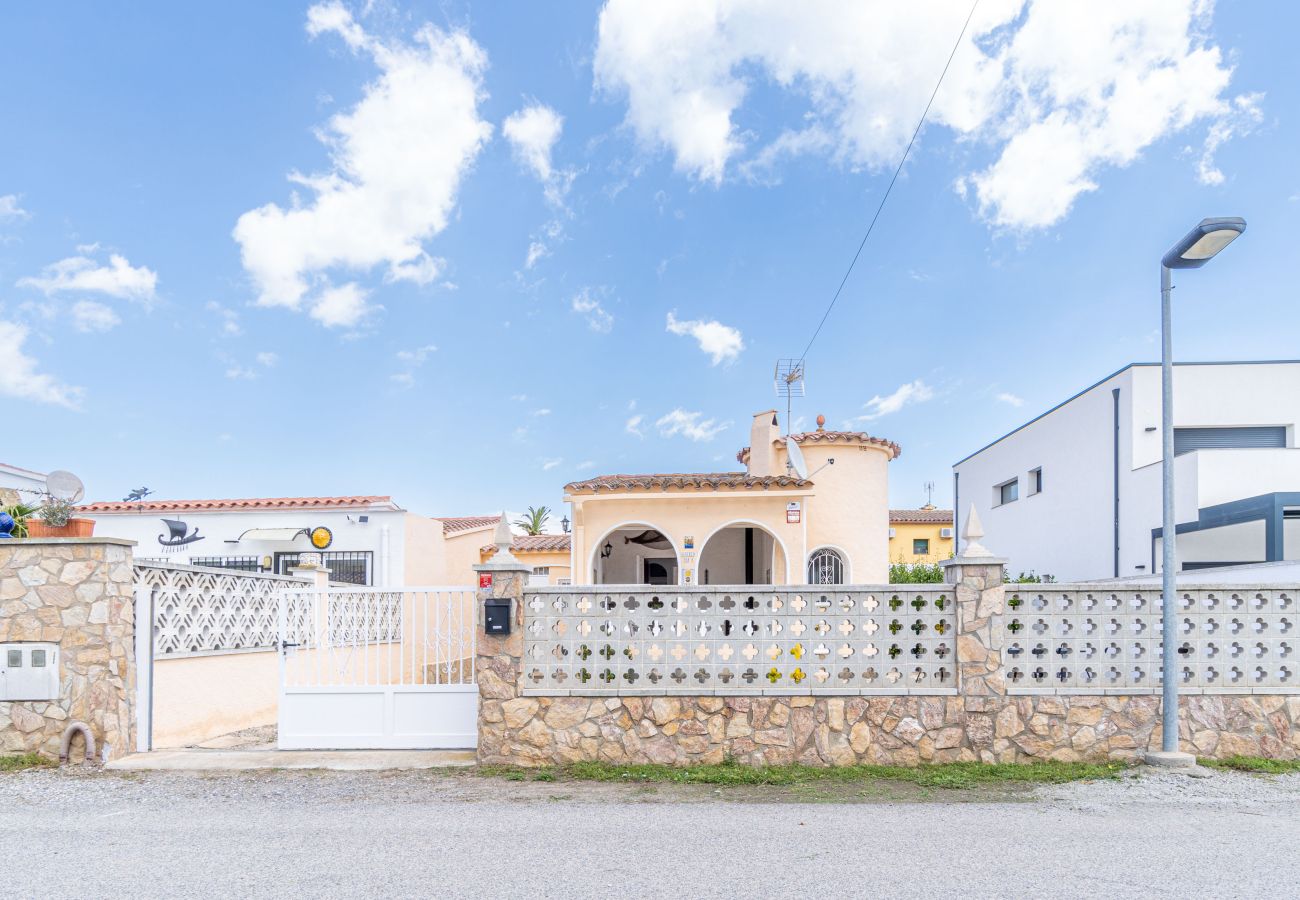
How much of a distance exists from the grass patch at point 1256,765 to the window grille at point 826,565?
7.34 m

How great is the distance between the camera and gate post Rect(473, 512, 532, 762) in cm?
683

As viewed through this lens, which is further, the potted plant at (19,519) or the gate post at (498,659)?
the potted plant at (19,519)

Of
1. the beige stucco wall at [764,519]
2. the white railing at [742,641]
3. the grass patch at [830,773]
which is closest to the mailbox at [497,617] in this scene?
the white railing at [742,641]

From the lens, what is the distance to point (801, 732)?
6.73 metres

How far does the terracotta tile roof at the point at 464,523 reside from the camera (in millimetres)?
19703

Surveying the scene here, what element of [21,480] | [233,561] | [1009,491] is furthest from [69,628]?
[1009,491]

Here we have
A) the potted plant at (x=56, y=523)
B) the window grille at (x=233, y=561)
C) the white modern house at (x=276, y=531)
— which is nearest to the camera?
the potted plant at (x=56, y=523)

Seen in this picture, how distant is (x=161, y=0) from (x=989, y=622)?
41.5 ft

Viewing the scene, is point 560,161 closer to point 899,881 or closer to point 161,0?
point 161,0

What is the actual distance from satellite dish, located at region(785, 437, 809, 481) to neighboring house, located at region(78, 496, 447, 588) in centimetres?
816

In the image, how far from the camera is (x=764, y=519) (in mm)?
12898

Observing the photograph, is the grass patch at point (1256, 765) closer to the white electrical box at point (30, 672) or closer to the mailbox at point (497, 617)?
the mailbox at point (497, 617)

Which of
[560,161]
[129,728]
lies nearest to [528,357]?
[560,161]

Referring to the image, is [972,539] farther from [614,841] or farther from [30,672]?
[30,672]
